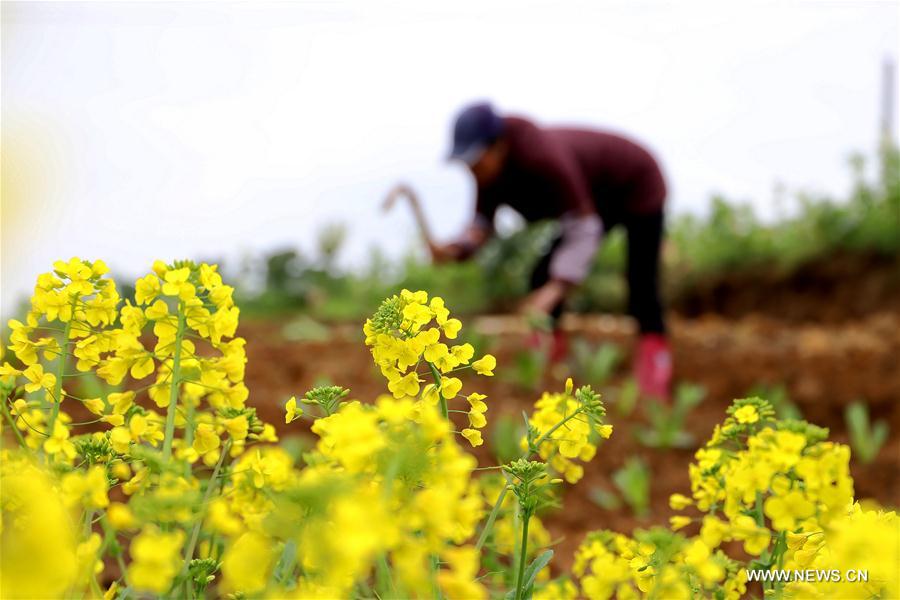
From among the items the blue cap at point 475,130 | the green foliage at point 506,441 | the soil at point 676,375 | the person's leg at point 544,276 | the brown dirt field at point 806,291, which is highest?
the blue cap at point 475,130

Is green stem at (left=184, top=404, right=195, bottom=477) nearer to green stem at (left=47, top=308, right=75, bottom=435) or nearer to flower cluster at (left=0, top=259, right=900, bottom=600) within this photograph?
flower cluster at (left=0, top=259, right=900, bottom=600)

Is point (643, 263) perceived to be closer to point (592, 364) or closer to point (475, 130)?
point (592, 364)

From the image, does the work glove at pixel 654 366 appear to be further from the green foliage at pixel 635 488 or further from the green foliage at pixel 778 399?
the green foliage at pixel 635 488

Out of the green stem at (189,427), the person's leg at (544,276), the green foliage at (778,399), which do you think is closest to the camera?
the green stem at (189,427)

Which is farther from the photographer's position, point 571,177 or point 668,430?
point 571,177

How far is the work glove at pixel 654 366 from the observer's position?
15.3 ft

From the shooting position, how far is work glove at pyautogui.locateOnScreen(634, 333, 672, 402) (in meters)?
4.66

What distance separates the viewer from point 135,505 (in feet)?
2.16

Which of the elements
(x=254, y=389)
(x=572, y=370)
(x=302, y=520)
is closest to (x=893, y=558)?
(x=302, y=520)

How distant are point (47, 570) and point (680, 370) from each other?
198 inches

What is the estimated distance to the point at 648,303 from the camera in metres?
4.83

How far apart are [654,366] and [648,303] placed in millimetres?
376

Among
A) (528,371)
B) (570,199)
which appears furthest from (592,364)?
(570,199)

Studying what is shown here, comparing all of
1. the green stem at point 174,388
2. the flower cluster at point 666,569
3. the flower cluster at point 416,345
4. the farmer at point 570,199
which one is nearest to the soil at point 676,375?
the farmer at point 570,199
